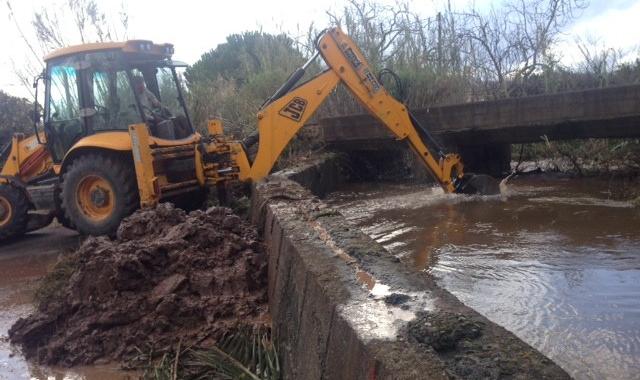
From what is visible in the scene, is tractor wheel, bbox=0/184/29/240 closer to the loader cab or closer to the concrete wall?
the loader cab

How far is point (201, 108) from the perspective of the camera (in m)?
12.5

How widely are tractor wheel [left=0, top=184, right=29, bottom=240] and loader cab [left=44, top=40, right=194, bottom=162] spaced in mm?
832

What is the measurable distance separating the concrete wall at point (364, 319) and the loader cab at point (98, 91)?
3937 millimetres

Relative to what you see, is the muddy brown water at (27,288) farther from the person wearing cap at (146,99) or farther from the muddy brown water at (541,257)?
the muddy brown water at (541,257)

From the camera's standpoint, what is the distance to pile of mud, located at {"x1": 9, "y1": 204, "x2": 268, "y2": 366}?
3812 millimetres

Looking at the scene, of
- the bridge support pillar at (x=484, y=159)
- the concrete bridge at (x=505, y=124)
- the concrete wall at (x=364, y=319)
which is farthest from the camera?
the bridge support pillar at (x=484, y=159)

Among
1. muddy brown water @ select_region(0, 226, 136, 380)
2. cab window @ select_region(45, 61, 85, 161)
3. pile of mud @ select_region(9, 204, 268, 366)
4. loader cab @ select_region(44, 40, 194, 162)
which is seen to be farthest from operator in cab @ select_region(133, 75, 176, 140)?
pile of mud @ select_region(9, 204, 268, 366)

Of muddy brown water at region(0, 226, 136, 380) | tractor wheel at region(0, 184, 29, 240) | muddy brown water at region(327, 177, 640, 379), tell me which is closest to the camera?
muddy brown water at region(327, 177, 640, 379)

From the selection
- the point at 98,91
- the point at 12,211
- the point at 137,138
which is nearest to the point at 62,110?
the point at 98,91

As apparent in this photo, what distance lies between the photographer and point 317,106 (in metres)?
7.70

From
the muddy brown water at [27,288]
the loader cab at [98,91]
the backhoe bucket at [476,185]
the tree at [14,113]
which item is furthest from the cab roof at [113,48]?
the tree at [14,113]

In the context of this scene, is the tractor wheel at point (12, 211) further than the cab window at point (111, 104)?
Yes

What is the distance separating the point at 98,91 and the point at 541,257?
5323 mm

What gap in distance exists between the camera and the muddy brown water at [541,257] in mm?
3496
